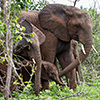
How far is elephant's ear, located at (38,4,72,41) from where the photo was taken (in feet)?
19.4

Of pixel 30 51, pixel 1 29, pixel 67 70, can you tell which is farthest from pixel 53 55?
pixel 1 29

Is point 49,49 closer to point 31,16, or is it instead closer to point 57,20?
point 57,20

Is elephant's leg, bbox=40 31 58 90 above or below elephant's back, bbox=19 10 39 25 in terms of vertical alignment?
below

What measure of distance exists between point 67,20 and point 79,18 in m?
0.33

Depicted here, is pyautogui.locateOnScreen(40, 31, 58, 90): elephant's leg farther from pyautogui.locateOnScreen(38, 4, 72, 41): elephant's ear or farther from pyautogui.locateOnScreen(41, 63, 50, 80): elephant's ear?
pyautogui.locateOnScreen(41, 63, 50, 80): elephant's ear

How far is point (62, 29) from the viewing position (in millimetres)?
5926

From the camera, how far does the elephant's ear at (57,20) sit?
5.90 m

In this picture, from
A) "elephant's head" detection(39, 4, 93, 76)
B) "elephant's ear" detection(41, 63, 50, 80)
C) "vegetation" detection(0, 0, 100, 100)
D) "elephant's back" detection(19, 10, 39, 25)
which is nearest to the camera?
"vegetation" detection(0, 0, 100, 100)

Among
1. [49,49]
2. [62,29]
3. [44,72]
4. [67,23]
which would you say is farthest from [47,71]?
[67,23]

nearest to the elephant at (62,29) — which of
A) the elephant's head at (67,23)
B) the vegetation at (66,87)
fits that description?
the elephant's head at (67,23)

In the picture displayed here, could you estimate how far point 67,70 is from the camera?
5.54 meters

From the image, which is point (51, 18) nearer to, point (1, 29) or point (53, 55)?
point (53, 55)

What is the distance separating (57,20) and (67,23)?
264 mm

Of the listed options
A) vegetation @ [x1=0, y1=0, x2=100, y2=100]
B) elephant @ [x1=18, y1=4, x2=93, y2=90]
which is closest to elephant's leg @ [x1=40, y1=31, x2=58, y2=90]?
elephant @ [x1=18, y1=4, x2=93, y2=90]
